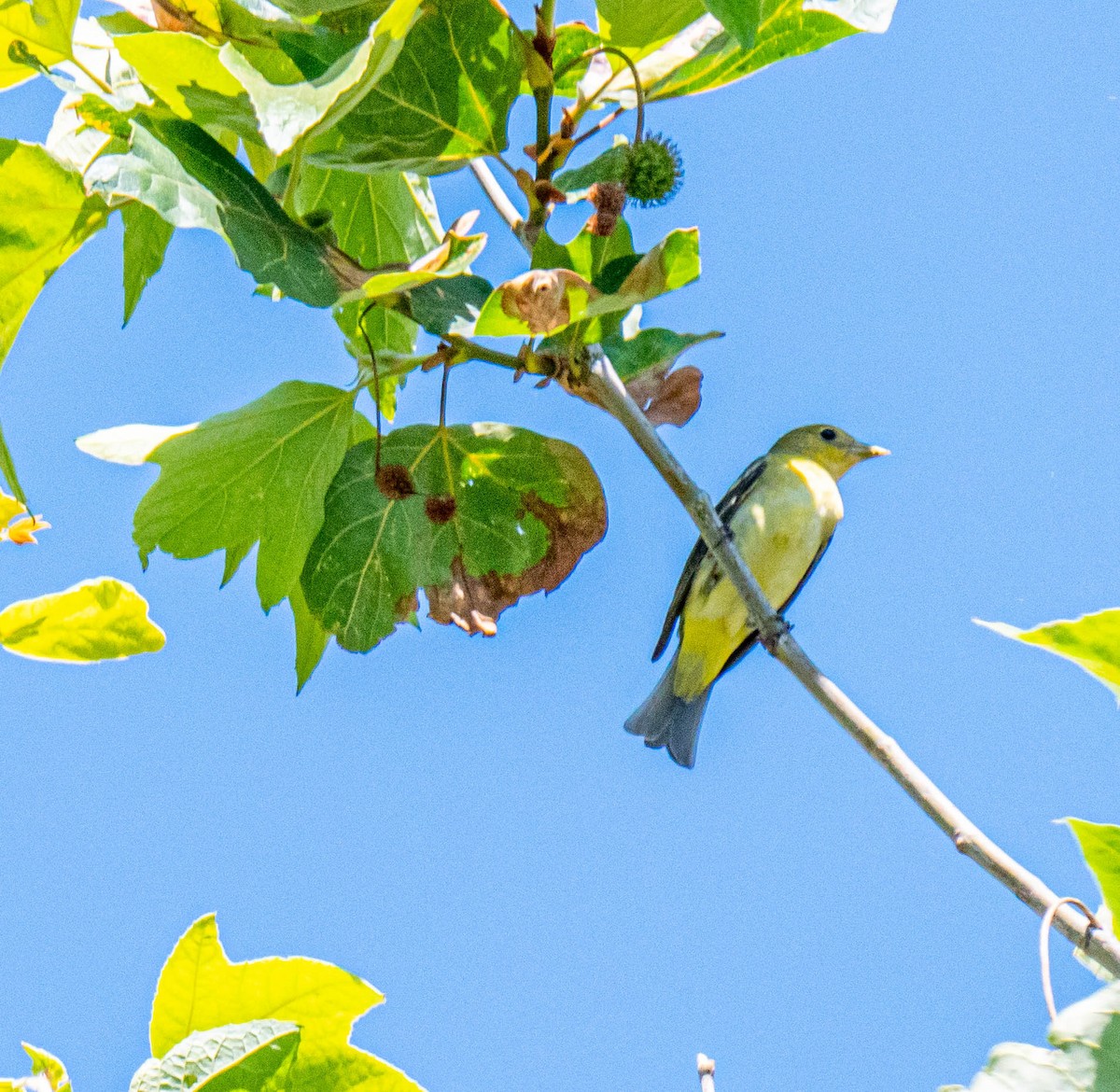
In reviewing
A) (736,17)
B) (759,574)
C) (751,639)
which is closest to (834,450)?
(759,574)

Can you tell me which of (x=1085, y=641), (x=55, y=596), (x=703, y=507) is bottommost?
(x=1085, y=641)

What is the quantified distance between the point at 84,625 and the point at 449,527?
807mm

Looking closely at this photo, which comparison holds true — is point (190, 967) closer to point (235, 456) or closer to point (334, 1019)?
point (334, 1019)

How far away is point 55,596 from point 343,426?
681 mm

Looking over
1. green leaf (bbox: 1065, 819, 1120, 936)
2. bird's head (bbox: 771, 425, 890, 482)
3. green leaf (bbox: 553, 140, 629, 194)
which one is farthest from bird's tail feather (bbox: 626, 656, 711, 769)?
green leaf (bbox: 1065, 819, 1120, 936)

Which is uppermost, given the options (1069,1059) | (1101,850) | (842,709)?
(842,709)

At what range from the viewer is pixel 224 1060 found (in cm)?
152

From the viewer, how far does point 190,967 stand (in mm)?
1633

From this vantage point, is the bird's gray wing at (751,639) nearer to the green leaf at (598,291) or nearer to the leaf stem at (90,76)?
the green leaf at (598,291)

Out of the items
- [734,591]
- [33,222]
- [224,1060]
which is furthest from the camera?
[734,591]

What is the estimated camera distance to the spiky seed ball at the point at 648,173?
2.08m

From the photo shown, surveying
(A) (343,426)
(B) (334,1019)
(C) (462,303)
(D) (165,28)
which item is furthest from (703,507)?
(D) (165,28)

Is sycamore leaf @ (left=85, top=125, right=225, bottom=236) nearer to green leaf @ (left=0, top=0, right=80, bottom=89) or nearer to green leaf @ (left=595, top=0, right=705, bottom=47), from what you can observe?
green leaf @ (left=0, top=0, right=80, bottom=89)

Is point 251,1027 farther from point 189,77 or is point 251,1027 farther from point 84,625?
point 189,77
